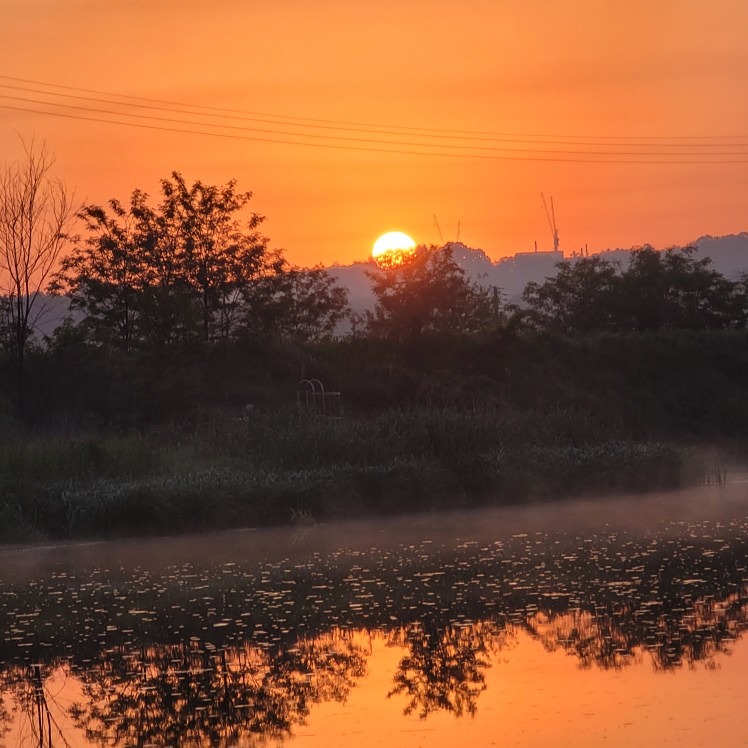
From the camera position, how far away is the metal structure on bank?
3622cm

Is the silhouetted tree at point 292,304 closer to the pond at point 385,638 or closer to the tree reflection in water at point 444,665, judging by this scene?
the pond at point 385,638

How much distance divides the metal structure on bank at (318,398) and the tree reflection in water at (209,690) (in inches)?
841

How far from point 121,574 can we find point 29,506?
4495mm

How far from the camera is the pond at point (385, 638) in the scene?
35.0 feet

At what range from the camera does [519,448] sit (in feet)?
97.1

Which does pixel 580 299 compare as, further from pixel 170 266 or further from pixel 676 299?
pixel 170 266

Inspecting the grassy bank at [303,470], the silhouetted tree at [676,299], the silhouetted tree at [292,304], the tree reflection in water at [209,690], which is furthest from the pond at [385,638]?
the silhouetted tree at [676,299]

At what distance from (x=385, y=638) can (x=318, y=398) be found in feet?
77.8

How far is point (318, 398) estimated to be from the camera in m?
38.1

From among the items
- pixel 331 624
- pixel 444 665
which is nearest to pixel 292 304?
pixel 331 624

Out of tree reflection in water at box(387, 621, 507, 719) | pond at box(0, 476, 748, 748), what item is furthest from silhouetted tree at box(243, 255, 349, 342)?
tree reflection in water at box(387, 621, 507, 719)

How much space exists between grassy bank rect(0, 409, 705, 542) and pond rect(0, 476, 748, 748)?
104 centimetres

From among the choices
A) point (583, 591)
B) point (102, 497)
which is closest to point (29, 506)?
point (102, 497)

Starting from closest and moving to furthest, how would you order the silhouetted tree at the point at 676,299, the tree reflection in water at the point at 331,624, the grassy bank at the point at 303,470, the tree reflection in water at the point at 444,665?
the tree reflection in water at the point at 444,665 → the tree reflection in water at the point at 331,624 → the grassy bank at the point at 303,470 → the silhouetted tree at the point at 676,299
